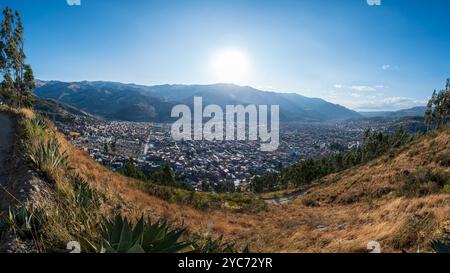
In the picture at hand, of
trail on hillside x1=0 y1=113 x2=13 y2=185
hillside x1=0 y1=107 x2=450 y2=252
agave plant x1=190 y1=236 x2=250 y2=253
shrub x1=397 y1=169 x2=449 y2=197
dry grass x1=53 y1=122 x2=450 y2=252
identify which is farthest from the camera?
shrub x1=397 y1=169 x2=449 y2=197

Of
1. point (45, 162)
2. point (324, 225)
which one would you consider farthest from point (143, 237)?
point (324, 225)

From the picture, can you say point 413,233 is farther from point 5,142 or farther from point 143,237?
point 5,142

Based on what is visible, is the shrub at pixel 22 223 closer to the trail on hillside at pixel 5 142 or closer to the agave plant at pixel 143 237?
the agave plant at pixel 143 237

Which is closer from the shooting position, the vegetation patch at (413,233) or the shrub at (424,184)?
the vegetation patch at (413,233)

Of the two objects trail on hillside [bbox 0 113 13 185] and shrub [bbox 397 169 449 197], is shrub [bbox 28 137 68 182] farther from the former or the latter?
shrub [bbox 397 169 449 197]

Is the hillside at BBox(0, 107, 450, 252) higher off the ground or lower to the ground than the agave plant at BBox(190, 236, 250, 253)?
lower

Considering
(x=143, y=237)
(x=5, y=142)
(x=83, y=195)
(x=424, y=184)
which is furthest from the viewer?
(x=424, y=184)

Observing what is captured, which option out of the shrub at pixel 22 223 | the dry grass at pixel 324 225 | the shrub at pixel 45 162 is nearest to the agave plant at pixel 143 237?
the dry grass at pixel 324 225

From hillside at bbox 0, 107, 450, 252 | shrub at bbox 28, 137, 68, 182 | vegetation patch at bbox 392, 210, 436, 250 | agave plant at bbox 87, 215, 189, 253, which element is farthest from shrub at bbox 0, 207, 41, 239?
vegetation patch at bbox 392, 210, 436, 250

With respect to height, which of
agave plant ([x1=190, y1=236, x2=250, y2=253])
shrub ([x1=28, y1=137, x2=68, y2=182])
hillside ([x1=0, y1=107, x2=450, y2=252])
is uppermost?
shrub ([x1=28, y1=137, x2=68, y2=182])
